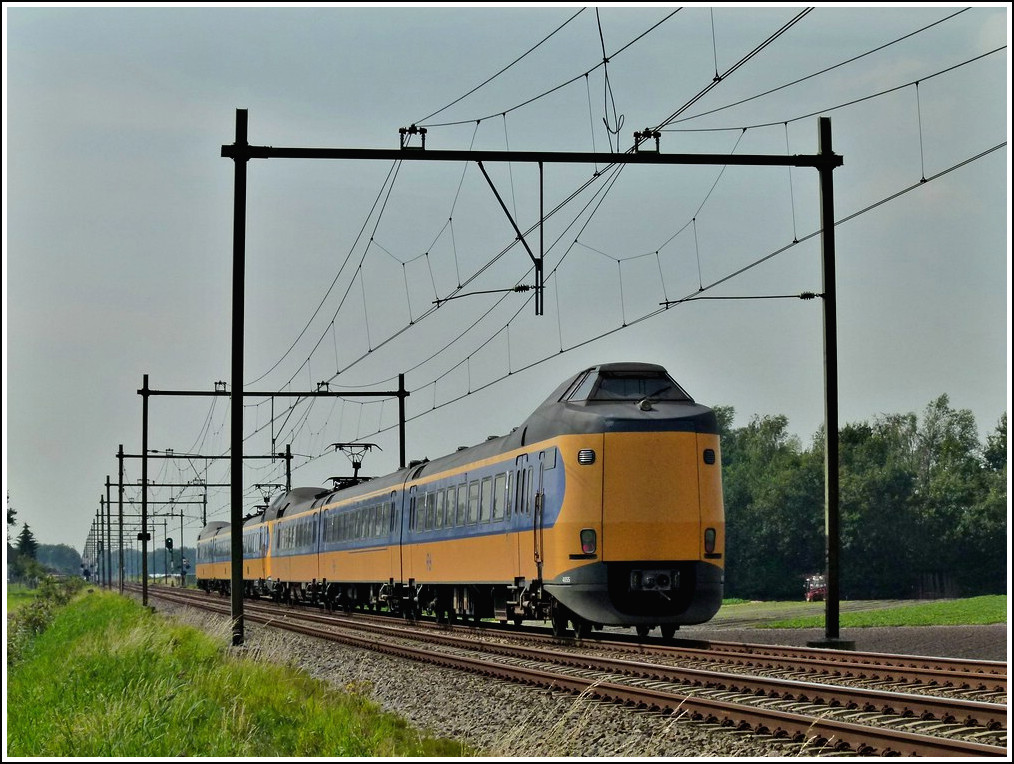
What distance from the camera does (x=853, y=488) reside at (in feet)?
287

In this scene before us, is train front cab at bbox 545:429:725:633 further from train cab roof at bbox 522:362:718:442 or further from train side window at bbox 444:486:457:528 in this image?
train side window at bbox 444:486:457:528

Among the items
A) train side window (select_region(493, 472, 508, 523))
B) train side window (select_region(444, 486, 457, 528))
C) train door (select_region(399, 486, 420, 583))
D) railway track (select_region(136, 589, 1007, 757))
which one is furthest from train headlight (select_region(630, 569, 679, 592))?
train door (select_region(399, 486, 420, 583))

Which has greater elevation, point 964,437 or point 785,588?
point 964,437

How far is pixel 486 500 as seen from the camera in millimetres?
24719

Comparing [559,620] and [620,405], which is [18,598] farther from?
[620,405]

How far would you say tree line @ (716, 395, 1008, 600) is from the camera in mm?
83062

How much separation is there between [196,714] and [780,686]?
5.70 metres

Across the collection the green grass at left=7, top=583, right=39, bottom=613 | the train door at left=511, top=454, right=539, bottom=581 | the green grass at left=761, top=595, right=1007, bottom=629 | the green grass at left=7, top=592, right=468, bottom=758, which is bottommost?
the green grass at left=7, top=583, right=39, bottom=613

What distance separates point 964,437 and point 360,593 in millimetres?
65882

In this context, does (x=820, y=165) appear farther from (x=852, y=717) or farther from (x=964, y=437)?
(x=964, y=437)

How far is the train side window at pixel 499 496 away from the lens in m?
23.7

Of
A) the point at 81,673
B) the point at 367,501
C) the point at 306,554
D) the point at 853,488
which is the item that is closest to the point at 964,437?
the point at 853,488

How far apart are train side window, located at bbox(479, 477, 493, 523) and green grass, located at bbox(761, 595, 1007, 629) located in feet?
33.4

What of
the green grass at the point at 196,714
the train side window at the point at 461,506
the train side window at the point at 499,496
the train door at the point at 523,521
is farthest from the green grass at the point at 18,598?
the green grass at the point at 196,714
